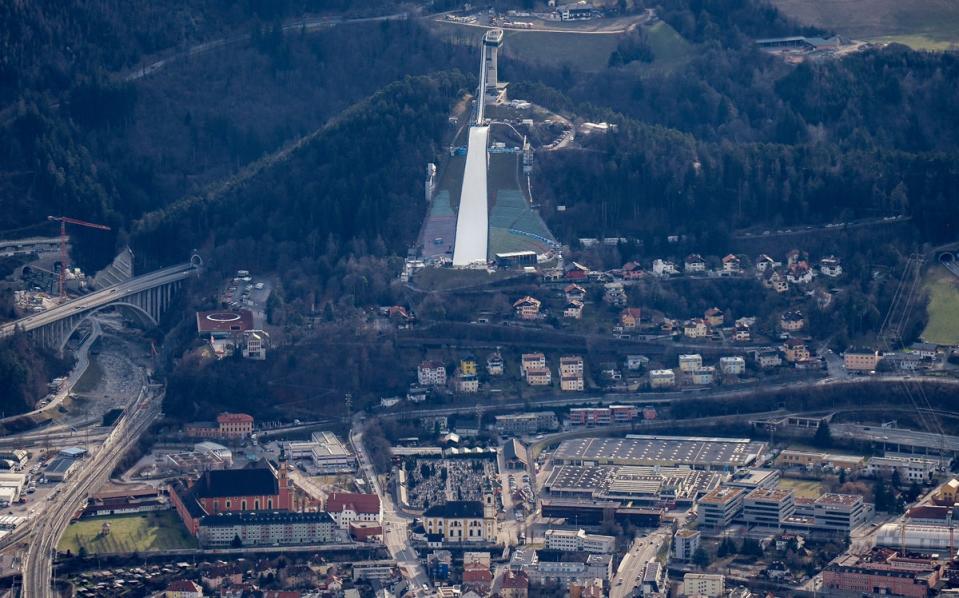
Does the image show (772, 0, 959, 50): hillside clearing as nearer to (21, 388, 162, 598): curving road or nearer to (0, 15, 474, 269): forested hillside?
(0, 15, 474, 269): forested hillside

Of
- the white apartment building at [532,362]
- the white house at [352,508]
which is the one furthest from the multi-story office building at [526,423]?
the white house at [352,508]

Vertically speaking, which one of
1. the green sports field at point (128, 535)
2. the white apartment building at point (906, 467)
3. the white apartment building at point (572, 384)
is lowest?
the green sports field at point (128, 535)

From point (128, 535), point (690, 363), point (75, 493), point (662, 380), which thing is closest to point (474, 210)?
point (690, 363)

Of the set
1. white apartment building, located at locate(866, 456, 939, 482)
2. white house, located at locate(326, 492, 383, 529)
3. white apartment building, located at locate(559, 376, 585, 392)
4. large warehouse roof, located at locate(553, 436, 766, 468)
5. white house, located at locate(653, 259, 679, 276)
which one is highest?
white house, located at locate(653, 259, 679, 276)

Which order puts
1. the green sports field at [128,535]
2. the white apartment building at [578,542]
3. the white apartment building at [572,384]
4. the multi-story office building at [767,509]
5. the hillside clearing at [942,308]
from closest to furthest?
the white apartment building at [578,542]
the green sports field at [128,535]
the multi-story office building at [767,509]
the white apartment building at [572,384]
the hillside clearing at [942,308]

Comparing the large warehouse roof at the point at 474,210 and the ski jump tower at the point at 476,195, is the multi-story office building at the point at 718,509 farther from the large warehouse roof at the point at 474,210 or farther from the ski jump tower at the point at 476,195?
the large warehouse roof at the point at 474,210

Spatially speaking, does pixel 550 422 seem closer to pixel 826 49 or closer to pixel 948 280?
pixel 948 280

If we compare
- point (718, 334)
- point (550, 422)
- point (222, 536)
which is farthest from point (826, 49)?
point (222, 536)

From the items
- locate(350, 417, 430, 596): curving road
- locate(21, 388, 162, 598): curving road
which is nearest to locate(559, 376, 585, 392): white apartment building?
locate(350, 417, 430, 596): curving road

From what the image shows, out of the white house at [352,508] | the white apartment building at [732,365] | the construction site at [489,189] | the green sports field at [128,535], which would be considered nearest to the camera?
the green sports field at [128,535]
